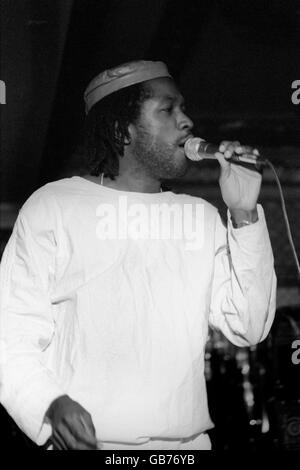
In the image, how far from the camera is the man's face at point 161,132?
179 centimetres

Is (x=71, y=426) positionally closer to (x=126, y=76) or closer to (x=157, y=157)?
(x=157, y=157)

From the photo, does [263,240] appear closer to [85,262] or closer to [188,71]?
[85,262]

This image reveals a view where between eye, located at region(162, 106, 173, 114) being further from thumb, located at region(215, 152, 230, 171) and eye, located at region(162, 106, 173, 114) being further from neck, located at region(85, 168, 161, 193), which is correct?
thumb, located at region(215, 152, 230, 171)

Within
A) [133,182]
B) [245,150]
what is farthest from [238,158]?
[133,182]

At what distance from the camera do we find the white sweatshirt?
1554 mm

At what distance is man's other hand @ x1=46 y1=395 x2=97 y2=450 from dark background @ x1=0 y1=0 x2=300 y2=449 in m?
1.32

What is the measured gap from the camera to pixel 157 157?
6.00 ft

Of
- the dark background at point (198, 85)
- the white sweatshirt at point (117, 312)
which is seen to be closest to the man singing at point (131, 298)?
the white sweatshirt at point (117, 312)

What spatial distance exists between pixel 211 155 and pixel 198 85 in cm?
171

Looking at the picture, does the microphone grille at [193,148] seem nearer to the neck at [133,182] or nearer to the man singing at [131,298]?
the man singing at [131,298]

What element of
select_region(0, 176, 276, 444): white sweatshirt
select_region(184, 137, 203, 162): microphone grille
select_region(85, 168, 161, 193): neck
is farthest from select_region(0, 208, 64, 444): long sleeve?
select_region(184, 137, 203, 162): microphone grille

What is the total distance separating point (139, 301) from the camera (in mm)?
1642

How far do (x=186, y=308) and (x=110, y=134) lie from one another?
0.58 m

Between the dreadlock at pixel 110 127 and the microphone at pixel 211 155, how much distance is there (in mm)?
271
